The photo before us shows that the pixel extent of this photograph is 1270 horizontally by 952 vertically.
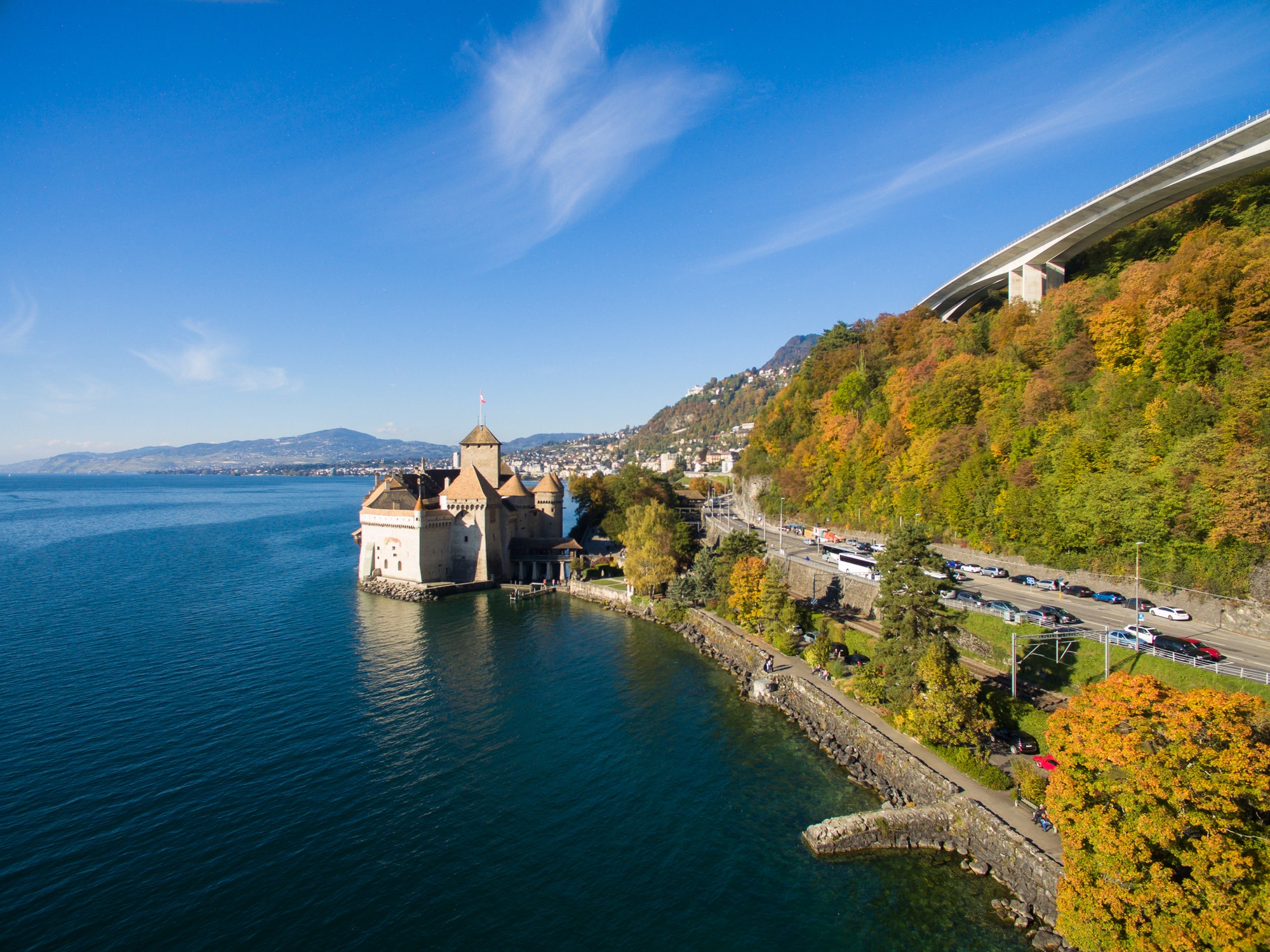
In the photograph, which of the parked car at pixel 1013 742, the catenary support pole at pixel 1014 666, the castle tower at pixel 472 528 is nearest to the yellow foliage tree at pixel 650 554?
the castle tower at pixel 472 528

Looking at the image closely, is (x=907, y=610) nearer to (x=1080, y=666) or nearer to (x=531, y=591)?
(x=1080, y=666)

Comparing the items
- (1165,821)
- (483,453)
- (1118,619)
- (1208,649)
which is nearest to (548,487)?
(483,453)

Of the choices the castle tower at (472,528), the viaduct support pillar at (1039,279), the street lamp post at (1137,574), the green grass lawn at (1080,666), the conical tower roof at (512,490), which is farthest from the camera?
the conical tower roof at (512,490)

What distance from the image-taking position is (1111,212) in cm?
4159

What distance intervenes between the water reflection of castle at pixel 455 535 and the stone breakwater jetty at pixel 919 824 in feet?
106

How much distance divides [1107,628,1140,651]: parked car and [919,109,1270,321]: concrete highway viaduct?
31.5m

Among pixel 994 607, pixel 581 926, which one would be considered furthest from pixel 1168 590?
pixel 581 926

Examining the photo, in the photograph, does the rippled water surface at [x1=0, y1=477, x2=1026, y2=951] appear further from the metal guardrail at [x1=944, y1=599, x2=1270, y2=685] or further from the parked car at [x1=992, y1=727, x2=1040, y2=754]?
the metal guardrail at [x1=944, y1=599, x2=1270, y2=685]

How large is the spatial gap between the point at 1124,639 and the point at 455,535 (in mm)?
45396

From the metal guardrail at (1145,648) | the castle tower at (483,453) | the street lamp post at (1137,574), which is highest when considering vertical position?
the castle tower at (483,453)

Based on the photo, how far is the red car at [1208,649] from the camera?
19800 mm

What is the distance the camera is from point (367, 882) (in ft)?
52.5

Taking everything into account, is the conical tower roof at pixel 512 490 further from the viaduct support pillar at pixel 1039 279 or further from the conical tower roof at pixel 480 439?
the viaduct support pillar at pixel 1039 279

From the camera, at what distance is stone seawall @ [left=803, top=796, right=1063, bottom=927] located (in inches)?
619
